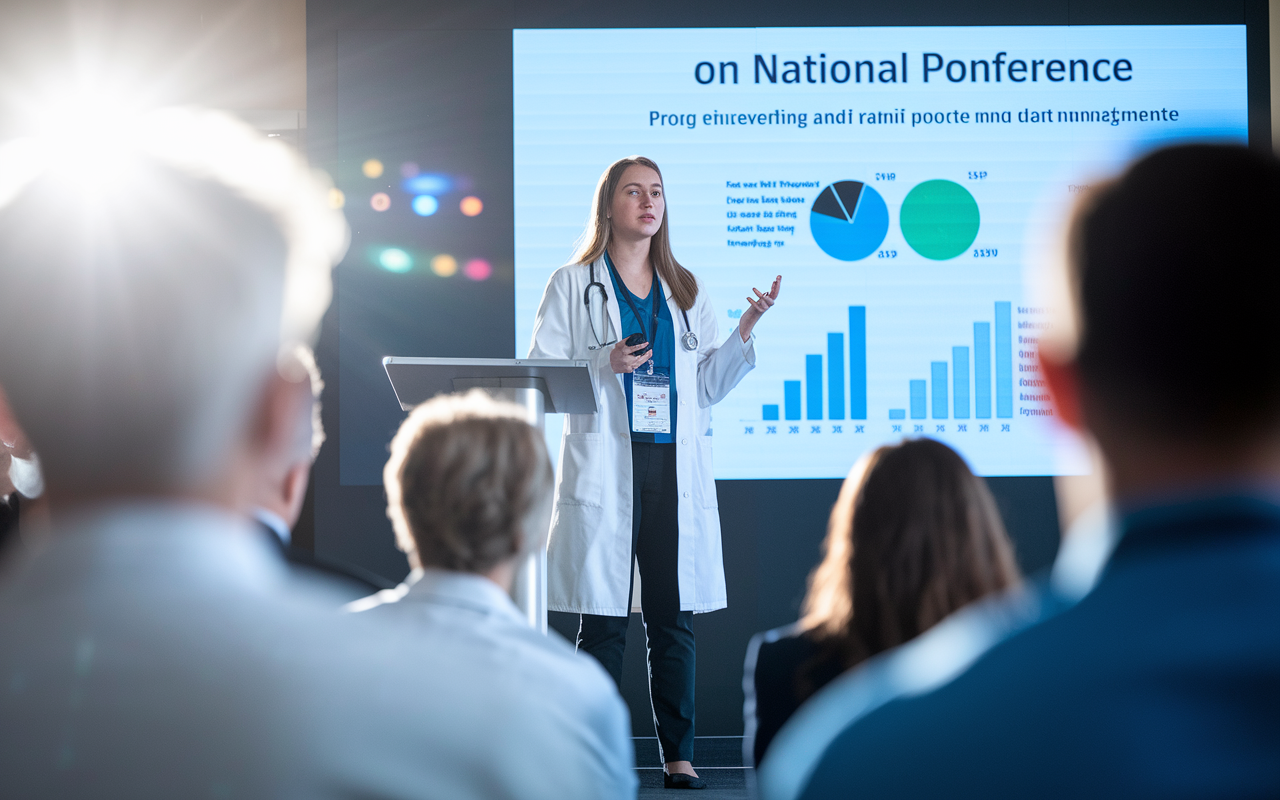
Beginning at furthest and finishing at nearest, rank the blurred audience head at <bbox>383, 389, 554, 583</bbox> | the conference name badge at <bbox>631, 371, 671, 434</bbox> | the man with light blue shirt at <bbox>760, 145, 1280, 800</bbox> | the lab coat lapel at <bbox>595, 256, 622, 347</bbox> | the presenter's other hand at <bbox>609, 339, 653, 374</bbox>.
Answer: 1. the lab coat lapel at <bbox>595, 256, 622, 347</bbox>
2. the conference name badge at <bbox>631, 371, 671, 434</bbox>
3. the presenter's other hand at <bbox>609, 339, 653, 374</bbox>
4. the blurred audience head at <bbox>383, 389, 554, 583</bbox>
5. the man with light blue shirt at <bbox>760, 145, 1280, 800</bbox>

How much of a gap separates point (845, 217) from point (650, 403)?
1.38 meters

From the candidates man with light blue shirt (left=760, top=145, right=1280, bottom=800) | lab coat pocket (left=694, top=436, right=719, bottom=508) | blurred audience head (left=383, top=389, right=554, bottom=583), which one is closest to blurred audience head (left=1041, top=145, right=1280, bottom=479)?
man with light blue shirt (left=760, top=145, right=1280, bottom=800)

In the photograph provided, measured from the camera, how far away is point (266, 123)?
4879 mm

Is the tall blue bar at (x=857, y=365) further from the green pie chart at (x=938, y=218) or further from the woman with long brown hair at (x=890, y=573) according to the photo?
the woman with long brown hair at (x=890, y=573)

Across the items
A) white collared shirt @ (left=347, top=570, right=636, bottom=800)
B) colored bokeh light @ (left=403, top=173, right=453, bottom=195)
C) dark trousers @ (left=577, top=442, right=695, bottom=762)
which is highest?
colored bokeh light @ (left=403, top=173, right=453, bottom=195)

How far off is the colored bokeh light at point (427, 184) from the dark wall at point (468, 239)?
8 centimetres

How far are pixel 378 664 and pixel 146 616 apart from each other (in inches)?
3.7

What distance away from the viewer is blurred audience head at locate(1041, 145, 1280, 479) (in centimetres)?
45

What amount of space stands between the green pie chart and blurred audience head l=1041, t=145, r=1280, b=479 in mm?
3507

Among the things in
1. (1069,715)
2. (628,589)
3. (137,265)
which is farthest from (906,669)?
(628,589)

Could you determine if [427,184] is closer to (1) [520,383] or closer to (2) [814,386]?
(2) [814,386]

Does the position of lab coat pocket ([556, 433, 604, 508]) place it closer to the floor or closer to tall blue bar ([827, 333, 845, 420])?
the floor

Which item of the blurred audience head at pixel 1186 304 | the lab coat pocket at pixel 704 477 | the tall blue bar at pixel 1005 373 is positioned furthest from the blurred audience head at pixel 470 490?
the tall blue bar at pixel 1005 373

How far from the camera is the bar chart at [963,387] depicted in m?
3.81
